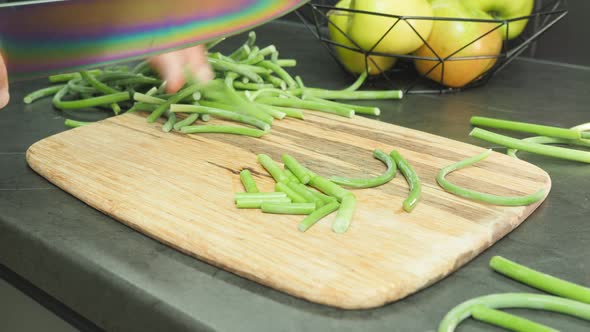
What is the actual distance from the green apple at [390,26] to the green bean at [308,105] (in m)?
0.19

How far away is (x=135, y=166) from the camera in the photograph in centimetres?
93

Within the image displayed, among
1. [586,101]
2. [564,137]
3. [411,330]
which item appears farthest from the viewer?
[586,101]

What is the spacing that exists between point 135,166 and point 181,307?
339mm

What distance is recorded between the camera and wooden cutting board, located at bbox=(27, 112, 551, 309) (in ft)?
2.22

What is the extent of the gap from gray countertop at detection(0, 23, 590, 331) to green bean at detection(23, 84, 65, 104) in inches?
7.2

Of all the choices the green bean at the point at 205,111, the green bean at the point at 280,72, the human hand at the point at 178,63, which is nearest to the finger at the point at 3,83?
the human hand at the point at 178,63

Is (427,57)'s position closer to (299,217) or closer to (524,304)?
(299,217)

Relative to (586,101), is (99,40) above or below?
above

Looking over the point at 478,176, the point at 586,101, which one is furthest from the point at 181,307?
the point at 586,101

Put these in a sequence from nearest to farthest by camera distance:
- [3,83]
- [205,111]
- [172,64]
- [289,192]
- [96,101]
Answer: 1. [3,83]
2. [289,192]
3. [172,64]
4. [205,111]
5. [96,101]

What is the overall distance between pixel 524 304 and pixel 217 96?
0.69 m

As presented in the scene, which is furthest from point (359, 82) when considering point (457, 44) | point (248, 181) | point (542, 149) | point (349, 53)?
point (248, 181)

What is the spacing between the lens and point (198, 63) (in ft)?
3.39

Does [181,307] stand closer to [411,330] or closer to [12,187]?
[411,330]
